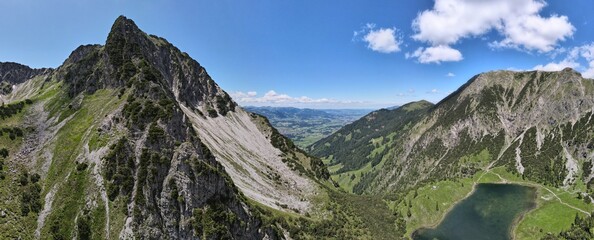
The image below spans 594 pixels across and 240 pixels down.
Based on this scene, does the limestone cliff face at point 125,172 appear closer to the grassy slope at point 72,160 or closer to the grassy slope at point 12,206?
the grassy slope at point 72,160

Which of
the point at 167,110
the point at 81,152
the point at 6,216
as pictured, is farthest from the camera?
the point at 167,110

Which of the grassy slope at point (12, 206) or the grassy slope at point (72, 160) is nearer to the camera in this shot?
the grassy slope at point (12, 206)

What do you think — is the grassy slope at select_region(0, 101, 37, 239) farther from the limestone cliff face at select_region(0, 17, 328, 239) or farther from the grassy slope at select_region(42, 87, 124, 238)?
the grassy slope at select_region(42, 87, 124, 238)

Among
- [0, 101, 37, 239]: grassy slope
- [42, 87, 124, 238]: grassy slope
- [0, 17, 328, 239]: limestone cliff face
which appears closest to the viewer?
[0, 101, 37, 239]: grassy slope

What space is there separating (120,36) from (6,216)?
99.6 meters

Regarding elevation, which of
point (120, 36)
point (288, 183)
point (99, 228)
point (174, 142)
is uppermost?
point (120, 36)

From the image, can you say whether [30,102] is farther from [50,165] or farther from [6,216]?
[6,216]

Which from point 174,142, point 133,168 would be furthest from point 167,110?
point 133,168

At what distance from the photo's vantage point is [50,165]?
89688mm

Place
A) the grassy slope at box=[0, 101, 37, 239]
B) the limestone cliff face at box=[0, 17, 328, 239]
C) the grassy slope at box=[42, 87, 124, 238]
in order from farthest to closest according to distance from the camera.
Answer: the limestone cliff face at box=[0, 17, 328, 239] < the grassy slope at box=[42, 87, 124, 238] < the grassy slope at box=[0, 101, 37, 239]

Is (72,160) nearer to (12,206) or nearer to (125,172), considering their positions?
(12,206)

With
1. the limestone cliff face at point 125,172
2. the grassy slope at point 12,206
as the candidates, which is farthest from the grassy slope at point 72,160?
the grassy slope at point 12,206

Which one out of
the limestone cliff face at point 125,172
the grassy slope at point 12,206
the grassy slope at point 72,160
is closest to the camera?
the grassy slope at point 12,206

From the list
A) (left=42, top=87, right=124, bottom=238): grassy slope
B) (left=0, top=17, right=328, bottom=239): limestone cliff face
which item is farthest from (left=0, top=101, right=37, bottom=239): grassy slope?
(left=42, top=87, right=124, bottom=238): grassy slope
